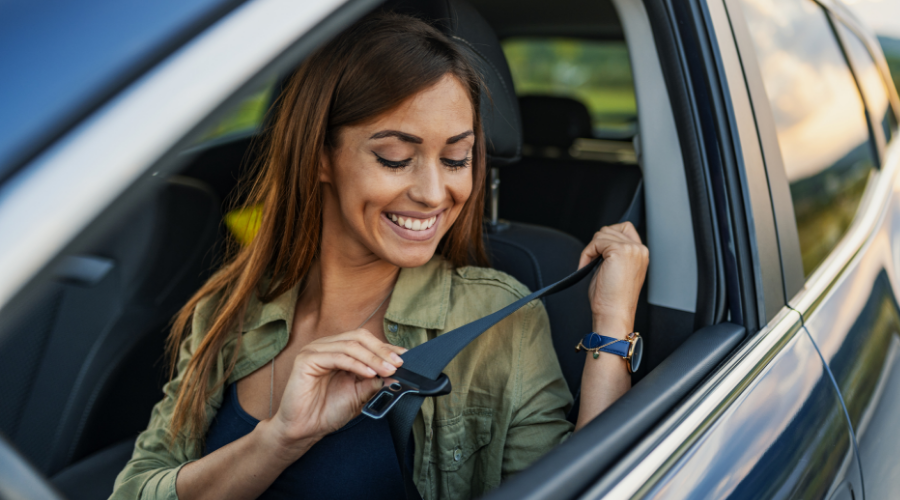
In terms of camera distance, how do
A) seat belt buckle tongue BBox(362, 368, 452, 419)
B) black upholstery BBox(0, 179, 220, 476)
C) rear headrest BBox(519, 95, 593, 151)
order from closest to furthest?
seat belt buckle tongue BBox(362, 368, 452, 419) < black upholstery BBox(0, 179, 220, 476) < rear headrest BBox(519, 95, 593, 151)

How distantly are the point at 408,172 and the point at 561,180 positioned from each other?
1.57 m

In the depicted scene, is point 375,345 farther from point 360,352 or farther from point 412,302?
point 412,302

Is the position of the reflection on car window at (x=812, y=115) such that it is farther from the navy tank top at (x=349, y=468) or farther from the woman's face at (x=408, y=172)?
the navy tank top at (x=349, y=468)

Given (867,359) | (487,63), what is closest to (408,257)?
(487,63)

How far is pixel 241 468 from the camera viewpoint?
4.23 feet

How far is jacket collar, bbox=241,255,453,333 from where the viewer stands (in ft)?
4.91

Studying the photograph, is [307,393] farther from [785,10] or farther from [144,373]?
[785,10]

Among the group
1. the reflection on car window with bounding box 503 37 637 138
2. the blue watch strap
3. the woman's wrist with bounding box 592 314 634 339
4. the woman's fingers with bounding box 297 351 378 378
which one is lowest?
the blue watch strap

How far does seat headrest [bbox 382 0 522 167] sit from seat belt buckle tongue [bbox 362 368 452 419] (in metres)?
0.69

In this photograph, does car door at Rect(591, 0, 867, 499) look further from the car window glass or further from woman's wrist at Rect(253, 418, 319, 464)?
the car window glass

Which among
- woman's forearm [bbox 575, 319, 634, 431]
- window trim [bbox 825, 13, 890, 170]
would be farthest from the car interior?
window trim [bbox 825, 13, 890, 170]

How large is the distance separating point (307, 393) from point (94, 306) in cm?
137

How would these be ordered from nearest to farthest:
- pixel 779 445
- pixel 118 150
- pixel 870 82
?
pixel 118 150
pixel 779 445
pixel 870 82

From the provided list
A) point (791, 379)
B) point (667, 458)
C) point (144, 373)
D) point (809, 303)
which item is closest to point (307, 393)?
point (667, 458)
